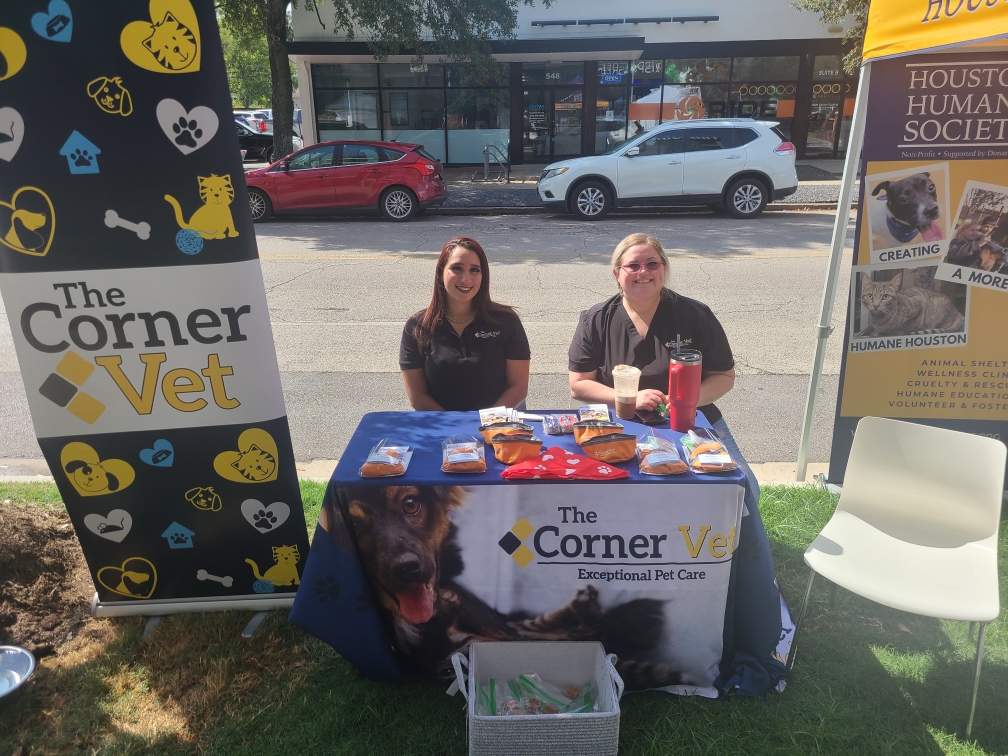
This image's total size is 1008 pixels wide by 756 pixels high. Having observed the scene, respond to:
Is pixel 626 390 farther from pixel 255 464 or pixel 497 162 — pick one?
pixel 497 162

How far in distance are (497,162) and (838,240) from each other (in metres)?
18.1

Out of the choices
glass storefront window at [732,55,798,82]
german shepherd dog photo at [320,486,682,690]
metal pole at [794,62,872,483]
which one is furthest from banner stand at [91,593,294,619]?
glass storefront window at [732,55,798,82]

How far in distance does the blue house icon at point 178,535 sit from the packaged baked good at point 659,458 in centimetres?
204

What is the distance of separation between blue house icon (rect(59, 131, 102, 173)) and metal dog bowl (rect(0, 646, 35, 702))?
2031mm

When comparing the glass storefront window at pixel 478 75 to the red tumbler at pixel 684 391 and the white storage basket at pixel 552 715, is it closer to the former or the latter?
the red tumbler at pixel 684 391

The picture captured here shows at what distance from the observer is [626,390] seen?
3.16 metres

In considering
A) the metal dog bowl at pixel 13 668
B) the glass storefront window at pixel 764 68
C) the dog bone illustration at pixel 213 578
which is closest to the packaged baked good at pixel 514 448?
the dog bone illustration at pixel 213 578

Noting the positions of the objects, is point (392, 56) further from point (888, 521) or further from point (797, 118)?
point (888, 521)

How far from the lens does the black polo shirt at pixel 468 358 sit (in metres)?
3.68

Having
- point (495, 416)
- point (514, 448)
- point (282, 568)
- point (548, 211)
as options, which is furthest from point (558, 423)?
point (548, 211)

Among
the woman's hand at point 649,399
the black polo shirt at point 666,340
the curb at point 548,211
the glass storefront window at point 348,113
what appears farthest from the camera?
the glass storefront window at point 348,113

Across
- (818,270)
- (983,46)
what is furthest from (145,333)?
(818,270)

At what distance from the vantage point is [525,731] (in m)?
2.45

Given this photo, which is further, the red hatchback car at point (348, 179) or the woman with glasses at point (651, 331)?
the red hatchback car at point (348, 179)
